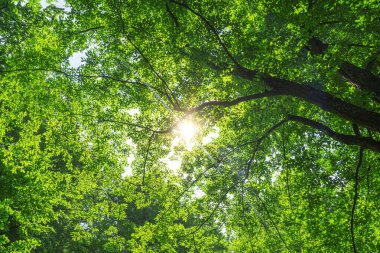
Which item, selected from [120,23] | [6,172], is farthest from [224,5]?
[6,172]

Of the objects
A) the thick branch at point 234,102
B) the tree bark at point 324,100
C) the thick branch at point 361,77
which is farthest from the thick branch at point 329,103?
the thick branch at point 361,77

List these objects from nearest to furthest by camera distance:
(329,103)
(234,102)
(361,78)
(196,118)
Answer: (329,103)
(361,78)
(234,102)
(196,118)

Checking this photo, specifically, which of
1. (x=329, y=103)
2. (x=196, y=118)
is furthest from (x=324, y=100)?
(x=196, y=118)

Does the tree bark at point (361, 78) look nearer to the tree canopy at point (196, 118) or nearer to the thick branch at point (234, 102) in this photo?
the tree canopy at point (196, 118)

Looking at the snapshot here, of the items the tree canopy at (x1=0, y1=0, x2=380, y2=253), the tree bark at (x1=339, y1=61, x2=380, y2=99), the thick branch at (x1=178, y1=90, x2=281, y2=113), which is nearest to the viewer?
the tree bark at (x1=339, y1=61, x2=380, y2=99)

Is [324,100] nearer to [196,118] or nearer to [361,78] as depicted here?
[361,78]

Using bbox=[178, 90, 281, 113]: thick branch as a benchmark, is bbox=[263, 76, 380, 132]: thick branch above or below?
below

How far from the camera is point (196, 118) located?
9086 mm

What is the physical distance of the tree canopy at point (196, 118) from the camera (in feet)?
24.4

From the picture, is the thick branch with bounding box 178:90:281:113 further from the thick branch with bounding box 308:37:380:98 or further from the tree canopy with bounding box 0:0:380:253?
the thick branch with bounding box 308:37:380:98

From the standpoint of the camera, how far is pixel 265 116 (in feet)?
29.3

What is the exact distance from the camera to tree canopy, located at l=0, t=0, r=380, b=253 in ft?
24.4

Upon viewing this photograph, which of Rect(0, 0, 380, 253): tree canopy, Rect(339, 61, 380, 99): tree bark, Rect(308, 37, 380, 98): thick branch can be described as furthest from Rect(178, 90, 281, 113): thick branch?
Rect(339, 61, 380, 99): tree bark

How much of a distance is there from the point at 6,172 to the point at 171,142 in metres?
7.59
